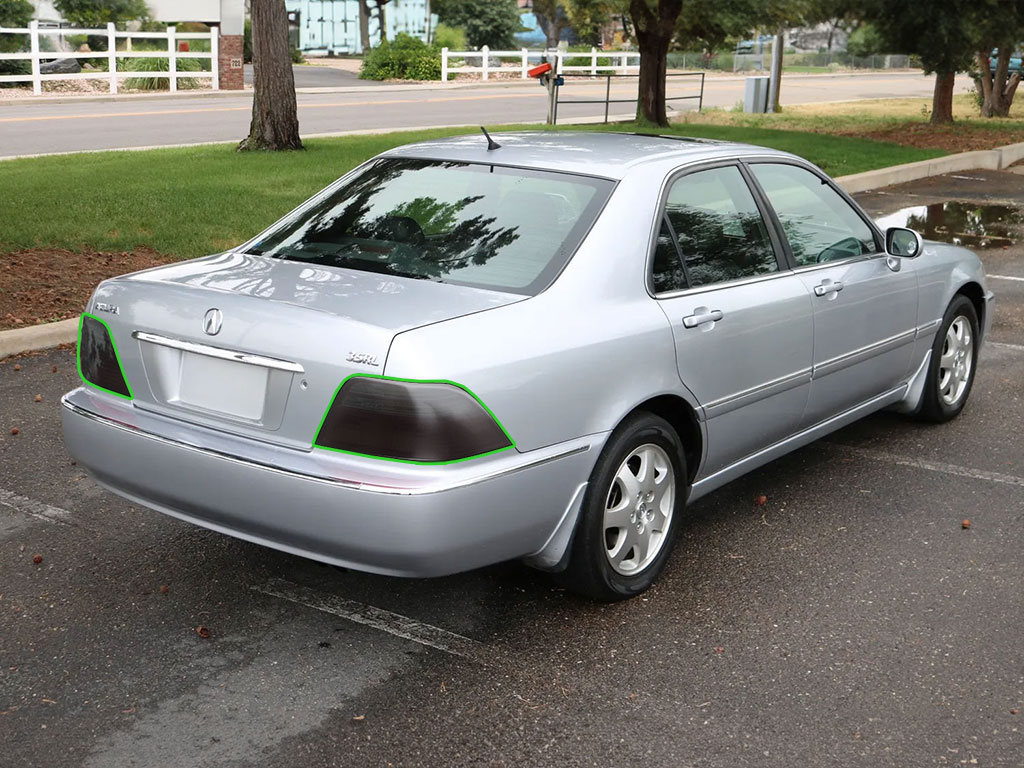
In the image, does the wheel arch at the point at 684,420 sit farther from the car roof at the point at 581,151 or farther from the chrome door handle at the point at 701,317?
the car roof at the point at 581,151

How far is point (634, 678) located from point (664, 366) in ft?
3.48

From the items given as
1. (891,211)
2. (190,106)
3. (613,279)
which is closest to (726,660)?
(613,279)

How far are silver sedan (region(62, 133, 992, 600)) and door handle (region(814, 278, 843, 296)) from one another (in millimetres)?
12

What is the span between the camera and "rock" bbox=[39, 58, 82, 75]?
108 ft

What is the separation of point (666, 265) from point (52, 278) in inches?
231

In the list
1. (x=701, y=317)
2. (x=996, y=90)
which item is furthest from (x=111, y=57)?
(x=701, y=317)

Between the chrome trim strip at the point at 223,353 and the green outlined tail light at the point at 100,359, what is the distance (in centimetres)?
15

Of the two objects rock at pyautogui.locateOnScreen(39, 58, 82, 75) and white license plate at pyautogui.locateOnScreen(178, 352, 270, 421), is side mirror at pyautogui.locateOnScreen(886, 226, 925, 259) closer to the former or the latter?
white license plate at pyautogui.locateOnScreen(178, 352, 270, 421)

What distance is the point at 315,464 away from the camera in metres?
3.66

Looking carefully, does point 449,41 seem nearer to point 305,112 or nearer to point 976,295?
point 305,112

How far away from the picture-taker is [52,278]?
896cm

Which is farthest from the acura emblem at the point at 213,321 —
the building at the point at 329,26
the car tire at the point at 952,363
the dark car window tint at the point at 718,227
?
the building at the point at 329,26

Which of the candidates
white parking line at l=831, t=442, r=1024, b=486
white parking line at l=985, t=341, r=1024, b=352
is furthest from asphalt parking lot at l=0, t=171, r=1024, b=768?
white parking line at l=985, t=341, r=1024, b=352

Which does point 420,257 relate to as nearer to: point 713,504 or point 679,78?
point 713,504
